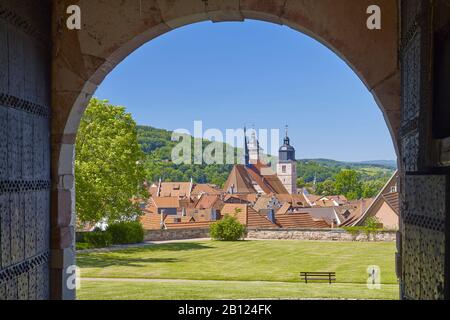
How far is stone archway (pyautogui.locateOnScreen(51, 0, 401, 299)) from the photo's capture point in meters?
3.43

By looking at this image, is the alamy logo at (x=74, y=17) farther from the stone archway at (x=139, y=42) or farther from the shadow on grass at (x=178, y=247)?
the shadow on grass at (x=178, y=247)

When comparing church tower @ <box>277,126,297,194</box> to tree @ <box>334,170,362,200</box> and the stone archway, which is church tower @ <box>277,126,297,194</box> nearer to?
tree @ <box>334,170,362,200</box>

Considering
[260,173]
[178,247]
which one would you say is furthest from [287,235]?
[260,173]

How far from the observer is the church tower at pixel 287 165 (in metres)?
86.6

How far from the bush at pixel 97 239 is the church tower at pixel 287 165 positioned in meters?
65.3

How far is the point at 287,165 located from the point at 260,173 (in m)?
12.4

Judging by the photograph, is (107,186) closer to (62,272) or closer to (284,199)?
(62,272)

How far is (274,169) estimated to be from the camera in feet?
287

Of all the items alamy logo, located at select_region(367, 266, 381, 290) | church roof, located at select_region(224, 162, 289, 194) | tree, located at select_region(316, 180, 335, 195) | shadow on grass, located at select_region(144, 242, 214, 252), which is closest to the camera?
alamy logo, located at select_region(367, 266, 381, 290)

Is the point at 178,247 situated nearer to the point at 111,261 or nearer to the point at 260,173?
the point at 111,261

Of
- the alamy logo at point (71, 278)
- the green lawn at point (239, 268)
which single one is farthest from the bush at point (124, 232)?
the alamy logo at point (71, 278)

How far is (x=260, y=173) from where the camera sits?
247 ft

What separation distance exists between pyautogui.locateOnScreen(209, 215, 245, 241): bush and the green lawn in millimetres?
927

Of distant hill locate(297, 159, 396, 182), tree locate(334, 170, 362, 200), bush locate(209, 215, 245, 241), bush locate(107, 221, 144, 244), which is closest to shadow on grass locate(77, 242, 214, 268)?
bush locate(107, 221, 144, 244)
